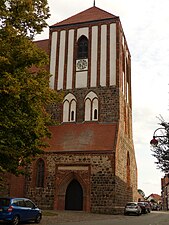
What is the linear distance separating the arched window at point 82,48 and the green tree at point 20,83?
18719mm

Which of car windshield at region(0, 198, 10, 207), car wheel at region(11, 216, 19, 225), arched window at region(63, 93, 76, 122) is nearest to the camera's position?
car wheel at region(11, 216, 19, 225)

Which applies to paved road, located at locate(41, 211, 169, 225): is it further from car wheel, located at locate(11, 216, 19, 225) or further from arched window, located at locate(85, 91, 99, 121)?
arched window, located at locate(85, 91, 99, 121)

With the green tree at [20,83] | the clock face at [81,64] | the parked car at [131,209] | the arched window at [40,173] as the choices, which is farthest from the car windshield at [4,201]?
the clock face at [81,64]

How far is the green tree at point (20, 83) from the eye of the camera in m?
12.6

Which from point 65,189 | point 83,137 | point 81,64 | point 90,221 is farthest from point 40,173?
point 81,64

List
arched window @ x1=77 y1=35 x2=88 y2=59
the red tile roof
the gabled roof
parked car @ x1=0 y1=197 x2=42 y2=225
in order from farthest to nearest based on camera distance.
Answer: the gabled roof
arched window @ x1=77 y1=35 x2=88 y2=59
the red tile roof
parked car @ x1=0 y1=197 x2=42 y2=225

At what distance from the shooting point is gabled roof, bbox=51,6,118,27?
34.2m

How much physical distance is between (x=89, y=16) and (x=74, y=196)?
19559 millimetres

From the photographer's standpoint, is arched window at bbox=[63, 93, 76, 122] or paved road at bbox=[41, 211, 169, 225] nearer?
paved road at bbox=[41, 211, 169, 225]

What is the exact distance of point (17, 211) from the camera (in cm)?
1608

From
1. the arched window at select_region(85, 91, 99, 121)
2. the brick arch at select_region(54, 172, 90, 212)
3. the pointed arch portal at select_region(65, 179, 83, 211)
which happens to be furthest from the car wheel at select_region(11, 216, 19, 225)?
the arched window at select_region(85, 91, 99, 121)

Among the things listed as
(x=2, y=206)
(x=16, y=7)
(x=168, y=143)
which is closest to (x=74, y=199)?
(x=2, y=206)

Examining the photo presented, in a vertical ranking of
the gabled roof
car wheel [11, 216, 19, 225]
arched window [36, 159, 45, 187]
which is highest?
the gabled roof

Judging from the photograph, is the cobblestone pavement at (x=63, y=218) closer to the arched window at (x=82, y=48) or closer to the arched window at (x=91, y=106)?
the arched window at (x=91, y=106)
